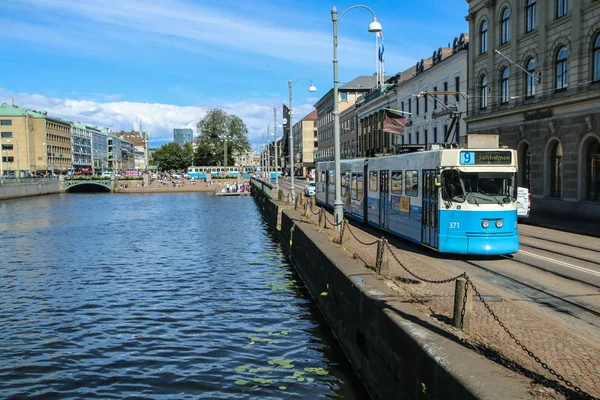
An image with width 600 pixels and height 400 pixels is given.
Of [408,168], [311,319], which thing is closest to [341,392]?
[311,319]

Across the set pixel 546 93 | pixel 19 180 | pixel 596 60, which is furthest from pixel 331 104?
pixel 596 60

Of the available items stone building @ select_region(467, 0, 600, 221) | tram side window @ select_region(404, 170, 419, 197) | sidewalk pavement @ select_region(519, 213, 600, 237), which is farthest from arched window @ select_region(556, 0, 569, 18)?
tram side window @ select_region(404, 170, 419, 197)

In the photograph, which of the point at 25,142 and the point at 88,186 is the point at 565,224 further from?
the point at 25,142

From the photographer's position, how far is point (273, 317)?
15.3 m

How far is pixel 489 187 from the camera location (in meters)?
15.8

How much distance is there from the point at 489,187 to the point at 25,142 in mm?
137256

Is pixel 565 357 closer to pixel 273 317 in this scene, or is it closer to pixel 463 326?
pixel 463 326

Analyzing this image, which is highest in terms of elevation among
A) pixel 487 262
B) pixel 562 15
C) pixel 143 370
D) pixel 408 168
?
pixel 562 15

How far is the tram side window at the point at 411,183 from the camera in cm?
1823

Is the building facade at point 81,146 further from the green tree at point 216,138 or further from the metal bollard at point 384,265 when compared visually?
the metal bollard at point 384,265

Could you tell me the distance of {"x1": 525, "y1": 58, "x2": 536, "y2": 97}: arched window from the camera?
33.2m

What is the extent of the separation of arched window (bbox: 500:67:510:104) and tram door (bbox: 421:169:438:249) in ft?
71.7

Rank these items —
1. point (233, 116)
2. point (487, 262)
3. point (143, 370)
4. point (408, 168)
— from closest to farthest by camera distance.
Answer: point (143, 370) → point (487, 262) → point (408, 168) → point (233, 116)

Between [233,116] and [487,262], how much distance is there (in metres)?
137
